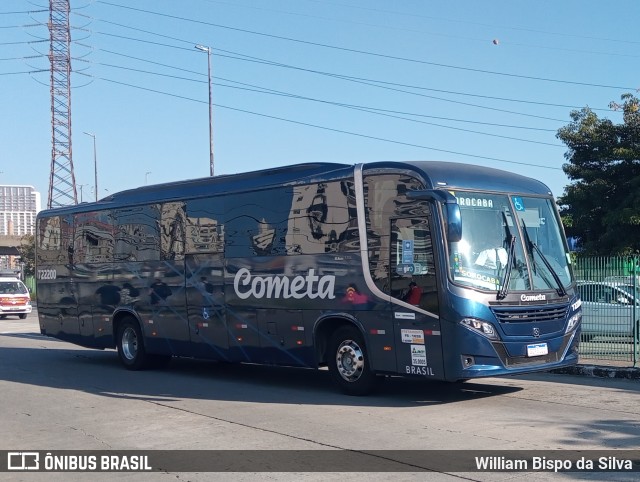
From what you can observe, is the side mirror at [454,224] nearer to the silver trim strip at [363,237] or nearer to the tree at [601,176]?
the silver trim strip at [363,237]

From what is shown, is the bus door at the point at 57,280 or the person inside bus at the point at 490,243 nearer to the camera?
the person inside bus at the point at 490,243

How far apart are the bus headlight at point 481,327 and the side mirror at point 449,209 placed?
3.50ft

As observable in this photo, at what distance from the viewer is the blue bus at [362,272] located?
11.0 m

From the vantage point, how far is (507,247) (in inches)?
451

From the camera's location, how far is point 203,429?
10.1 m

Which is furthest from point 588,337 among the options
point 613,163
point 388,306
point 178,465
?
point 613,163

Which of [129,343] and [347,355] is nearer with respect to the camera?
[347,355]

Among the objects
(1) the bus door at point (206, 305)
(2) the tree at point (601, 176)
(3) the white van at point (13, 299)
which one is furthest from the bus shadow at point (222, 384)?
(3) the white van at point (13, 299)

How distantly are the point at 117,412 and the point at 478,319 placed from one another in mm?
5127

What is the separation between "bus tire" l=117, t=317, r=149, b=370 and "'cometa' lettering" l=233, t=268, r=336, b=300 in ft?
11.0

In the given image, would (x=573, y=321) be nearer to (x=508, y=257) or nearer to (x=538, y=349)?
(x=538, y=349)

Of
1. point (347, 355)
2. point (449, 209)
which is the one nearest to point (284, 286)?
point (347, 355)

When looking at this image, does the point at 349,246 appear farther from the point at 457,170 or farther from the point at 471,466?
the point at 471,466

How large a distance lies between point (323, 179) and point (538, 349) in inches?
159
